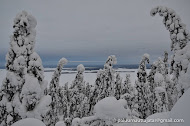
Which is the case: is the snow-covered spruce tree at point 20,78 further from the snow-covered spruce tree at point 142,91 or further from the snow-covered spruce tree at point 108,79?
the snow-covered spruce tree at point 142,91

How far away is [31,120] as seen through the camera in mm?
3426

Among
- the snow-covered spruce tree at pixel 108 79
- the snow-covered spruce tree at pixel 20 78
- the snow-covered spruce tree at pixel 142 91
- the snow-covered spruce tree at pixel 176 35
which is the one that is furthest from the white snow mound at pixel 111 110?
the snow-covered spruce tree at pixel 142 91

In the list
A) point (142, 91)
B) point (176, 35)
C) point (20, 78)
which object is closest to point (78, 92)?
point (142, 91)

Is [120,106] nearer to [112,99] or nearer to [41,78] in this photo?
[112,99]

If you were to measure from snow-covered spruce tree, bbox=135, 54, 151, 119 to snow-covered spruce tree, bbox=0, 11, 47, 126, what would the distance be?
1036 centimetres

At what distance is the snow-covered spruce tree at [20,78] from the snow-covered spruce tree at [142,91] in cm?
1036

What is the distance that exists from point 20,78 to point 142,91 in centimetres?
1176

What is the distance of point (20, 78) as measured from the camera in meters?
7.71

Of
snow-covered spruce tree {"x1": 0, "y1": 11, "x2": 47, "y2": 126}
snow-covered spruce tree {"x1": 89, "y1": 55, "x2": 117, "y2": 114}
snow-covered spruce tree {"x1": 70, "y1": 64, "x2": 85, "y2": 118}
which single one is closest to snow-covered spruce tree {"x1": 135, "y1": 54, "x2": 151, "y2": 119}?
snow-covered spruce tree {"x1": 89, "y1": 55, "x2": 117, "y2": 114}

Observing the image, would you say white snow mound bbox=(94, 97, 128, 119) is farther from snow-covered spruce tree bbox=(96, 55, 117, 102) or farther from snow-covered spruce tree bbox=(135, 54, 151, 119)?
snow-covered spruce tree bbox=(135, 54, 151, 119)

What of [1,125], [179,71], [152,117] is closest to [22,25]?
[1,125]

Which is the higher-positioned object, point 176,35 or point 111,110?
point 176,35

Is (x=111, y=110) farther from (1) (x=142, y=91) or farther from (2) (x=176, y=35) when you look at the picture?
(1) (x=142, y=91)

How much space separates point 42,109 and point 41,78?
61.6 inches
